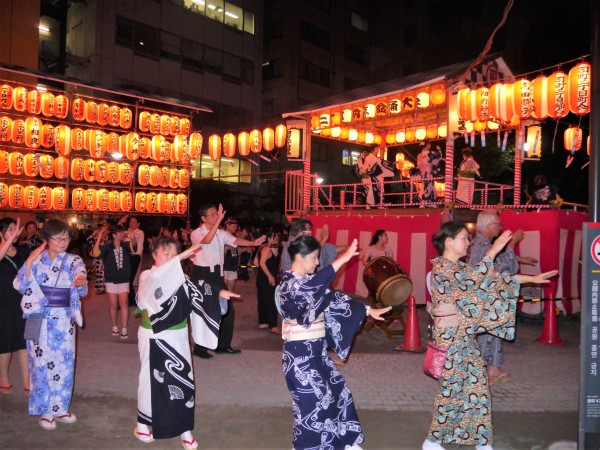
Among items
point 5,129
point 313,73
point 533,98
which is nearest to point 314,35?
point 313,73

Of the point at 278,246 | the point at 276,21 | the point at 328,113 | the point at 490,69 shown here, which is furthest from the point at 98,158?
the point at 276,21

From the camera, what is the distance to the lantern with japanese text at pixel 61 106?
14.9 metres

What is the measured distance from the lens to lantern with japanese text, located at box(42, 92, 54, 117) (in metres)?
14.6

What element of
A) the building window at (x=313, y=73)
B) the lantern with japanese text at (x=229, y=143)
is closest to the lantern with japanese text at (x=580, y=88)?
the lantern with japanese text at (x=229, y=143)

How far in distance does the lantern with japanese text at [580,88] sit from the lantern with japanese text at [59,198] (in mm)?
13835

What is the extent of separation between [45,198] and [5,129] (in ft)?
7.31

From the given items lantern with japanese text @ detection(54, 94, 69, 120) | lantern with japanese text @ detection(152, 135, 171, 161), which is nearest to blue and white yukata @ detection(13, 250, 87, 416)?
lantern with japanese text @ detection(54, 94, 69, 120)

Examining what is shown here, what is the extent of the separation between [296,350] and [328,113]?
40.4 feet

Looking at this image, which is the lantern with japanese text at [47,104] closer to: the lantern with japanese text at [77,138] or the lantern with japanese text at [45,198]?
the lantern with japanese text at [77,138]

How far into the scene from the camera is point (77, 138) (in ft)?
50.1

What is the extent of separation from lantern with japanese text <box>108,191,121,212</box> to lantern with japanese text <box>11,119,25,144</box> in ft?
10.1

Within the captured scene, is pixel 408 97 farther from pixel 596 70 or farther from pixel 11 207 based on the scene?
pixel 11 207

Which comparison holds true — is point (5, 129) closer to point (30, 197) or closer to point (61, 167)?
point (61, 167)

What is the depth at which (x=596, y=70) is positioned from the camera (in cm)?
408
